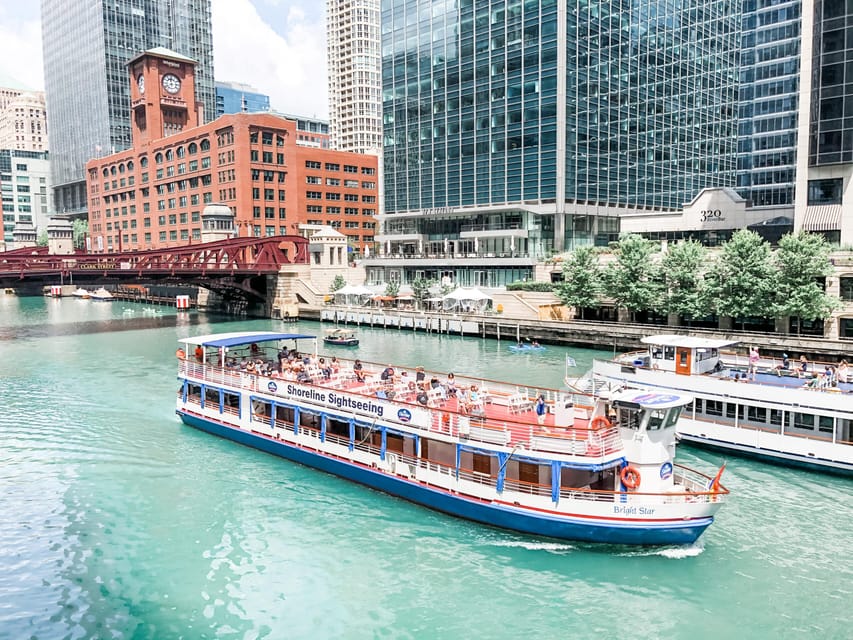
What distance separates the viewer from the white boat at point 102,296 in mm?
136375

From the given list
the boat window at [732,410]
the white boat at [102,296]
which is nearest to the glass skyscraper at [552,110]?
the boat window at [732,410]

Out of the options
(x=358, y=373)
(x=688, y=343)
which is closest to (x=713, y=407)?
(x=688, y=343)

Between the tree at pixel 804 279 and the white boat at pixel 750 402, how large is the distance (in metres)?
19.1

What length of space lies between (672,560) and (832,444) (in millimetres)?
11717

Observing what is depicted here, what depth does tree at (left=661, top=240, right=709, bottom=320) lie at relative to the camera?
58.9m

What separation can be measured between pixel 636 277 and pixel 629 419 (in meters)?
42.9

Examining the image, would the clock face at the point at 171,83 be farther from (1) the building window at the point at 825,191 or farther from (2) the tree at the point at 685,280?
(1) the building window at the point at 825,191

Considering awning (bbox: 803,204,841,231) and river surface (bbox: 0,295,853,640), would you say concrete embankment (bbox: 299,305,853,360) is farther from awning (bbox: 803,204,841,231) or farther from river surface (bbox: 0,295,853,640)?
river surface (bbox: 0,295,853,640)

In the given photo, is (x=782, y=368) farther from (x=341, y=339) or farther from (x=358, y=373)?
(x=341, y=339)

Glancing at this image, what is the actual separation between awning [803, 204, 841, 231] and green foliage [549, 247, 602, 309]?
66.0ft

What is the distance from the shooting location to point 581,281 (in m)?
68.6

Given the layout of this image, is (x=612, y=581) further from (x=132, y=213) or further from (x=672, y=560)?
(x=132, y=213)

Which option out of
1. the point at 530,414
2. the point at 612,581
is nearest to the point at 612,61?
the point at 530,414

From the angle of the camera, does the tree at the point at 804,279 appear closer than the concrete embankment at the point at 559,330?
No
